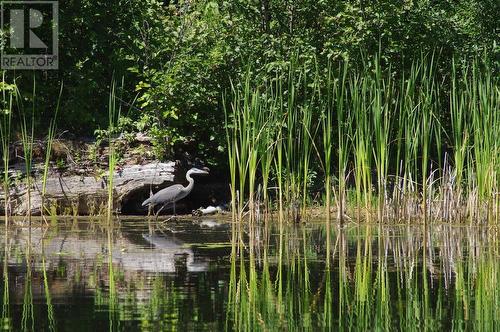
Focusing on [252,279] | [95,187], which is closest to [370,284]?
[252,279]

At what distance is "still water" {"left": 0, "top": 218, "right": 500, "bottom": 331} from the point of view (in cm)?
665

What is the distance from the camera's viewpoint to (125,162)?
51.7 feet

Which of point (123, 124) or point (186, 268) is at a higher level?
point (123, 124)

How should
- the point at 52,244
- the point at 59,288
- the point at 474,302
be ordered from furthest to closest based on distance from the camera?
1. the point at 52,244
2. the point at 59,288
3. the point at 474,302

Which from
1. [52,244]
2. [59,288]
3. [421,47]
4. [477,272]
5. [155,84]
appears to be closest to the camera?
[59,288]

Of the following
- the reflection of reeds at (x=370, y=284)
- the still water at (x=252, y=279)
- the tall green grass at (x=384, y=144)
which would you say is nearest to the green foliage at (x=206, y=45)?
the tall green grass at (x=384, y=144)

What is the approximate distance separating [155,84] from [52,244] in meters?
5.85

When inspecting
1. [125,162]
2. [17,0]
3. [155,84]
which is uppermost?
[17,0]

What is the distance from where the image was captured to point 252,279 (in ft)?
28.0

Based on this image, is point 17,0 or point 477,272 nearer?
point 477,272

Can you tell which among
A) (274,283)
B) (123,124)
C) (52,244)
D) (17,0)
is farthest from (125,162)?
(274,283)

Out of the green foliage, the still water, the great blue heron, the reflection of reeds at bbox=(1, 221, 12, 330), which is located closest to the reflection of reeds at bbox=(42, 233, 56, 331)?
the still water

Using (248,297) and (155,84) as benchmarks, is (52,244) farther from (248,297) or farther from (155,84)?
(155,84)

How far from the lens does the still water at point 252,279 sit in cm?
665
